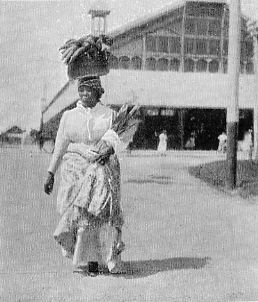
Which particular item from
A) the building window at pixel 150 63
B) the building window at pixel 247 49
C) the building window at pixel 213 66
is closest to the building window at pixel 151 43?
the building window at pixel 150 63

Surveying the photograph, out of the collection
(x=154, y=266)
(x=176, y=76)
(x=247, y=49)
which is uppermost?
(x=247, y=49)

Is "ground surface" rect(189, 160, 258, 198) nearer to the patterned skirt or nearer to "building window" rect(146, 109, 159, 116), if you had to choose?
A: the patterned skirt

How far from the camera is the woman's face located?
176 inches

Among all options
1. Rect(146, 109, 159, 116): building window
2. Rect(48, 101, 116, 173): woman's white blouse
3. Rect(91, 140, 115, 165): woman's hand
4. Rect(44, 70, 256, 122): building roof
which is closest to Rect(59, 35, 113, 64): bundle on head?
Rect(48, 101, 116, 173): woman's white blouse

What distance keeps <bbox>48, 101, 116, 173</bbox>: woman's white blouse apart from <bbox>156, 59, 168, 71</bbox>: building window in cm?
1615

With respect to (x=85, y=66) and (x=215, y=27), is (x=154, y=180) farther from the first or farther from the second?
(x=85, y=66)

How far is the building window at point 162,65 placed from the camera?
67.3 ft

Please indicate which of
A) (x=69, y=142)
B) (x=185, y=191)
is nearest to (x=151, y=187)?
(x=185, y=191)

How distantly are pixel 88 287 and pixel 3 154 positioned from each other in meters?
13.4

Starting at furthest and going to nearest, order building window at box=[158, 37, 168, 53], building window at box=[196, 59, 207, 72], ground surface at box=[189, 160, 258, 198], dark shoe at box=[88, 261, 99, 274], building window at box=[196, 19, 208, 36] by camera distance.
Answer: building window at box=[158, 37, 168, 53], building window at box=[196, 59, 207, 72], building window at box=[196, 19, 208, 36], ground surface at box=[189, 160, 258, 198], dark shoe at box=[88, 261, 99, 274]

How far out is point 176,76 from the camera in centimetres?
2058

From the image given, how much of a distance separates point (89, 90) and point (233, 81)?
487 cm

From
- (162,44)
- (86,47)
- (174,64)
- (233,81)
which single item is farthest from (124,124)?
(162,44)

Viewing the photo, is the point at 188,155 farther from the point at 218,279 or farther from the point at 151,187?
the point at 218,279
